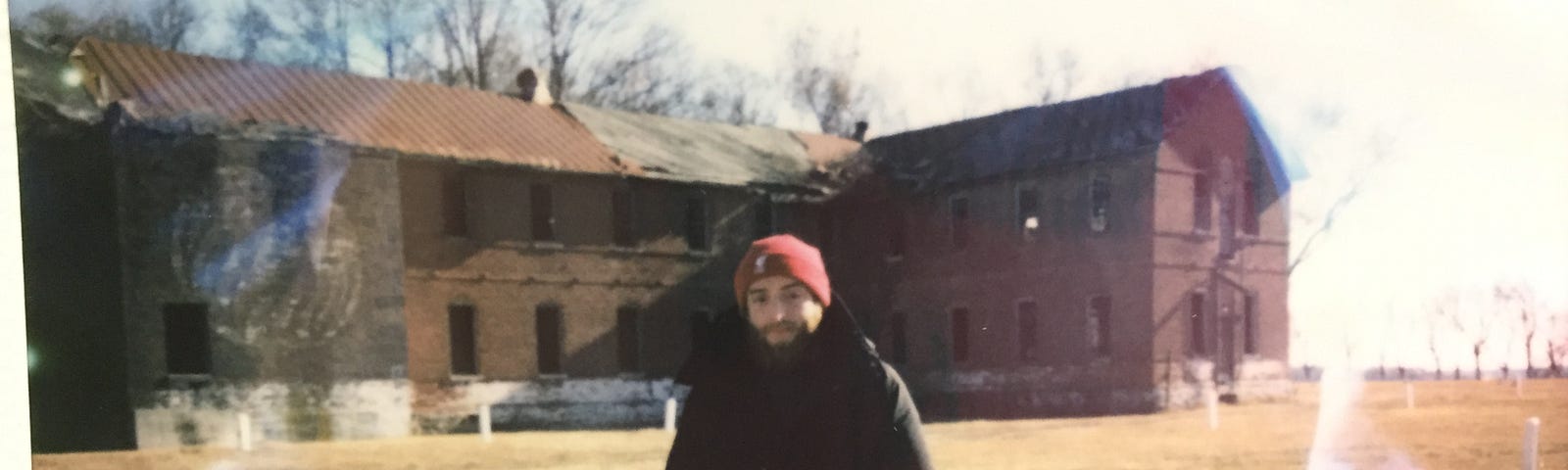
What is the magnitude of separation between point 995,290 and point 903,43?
2.18 feet

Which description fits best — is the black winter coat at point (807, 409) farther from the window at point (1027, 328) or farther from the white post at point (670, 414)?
the window at point (1027, 328)

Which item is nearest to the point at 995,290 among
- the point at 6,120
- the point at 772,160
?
the point at 772,160

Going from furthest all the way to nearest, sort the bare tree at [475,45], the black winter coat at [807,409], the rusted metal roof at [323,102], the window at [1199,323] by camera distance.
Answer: the window at [1199,323] → the bare tree at [475,45] → the rusted metal roof at [323,102] → the black winter coat at [807,409]

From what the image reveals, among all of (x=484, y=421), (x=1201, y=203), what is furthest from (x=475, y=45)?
(x=1201, y=203)

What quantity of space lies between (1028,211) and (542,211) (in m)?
1.23

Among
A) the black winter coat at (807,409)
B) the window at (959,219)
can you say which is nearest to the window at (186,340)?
the black winter coat at (807,409)

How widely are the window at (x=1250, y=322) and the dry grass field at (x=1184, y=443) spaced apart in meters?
0.17

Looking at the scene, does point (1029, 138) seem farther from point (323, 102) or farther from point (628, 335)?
point (323, 102)

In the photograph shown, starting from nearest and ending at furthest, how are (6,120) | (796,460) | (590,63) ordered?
(796,460) → (6,120) → (590,63)

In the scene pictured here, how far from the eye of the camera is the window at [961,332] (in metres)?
2.43

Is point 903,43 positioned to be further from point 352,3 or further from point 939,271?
point 352,3

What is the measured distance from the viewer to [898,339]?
2.34 metres

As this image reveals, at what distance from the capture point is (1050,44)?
8.07 feet

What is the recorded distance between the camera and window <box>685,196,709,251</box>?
2.30m
